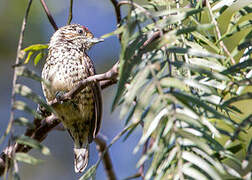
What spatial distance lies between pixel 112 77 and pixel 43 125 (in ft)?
4.07

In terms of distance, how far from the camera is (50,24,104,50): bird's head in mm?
4480

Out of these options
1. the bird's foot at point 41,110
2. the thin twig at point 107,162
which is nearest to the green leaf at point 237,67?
the thin twig at point 107,162

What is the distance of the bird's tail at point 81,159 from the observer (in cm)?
420

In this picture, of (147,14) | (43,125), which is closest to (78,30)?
(43,125)

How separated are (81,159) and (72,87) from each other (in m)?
0.74

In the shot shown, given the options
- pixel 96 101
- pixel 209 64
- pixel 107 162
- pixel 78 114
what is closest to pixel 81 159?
pixel 78 114

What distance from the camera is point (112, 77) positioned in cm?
194

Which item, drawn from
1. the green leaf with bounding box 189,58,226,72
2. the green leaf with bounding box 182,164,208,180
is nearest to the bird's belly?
the green leaf with bounding box 189,58,226,72

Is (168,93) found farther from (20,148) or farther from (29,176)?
(29,176)

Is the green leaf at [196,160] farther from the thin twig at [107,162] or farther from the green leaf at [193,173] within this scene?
the thin twig at [107,162]

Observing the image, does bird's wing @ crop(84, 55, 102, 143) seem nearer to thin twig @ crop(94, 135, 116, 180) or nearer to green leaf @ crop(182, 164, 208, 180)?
thin twig @ crop(94, 135, 116, 180)

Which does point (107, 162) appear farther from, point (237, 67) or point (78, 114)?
point (78, 114)

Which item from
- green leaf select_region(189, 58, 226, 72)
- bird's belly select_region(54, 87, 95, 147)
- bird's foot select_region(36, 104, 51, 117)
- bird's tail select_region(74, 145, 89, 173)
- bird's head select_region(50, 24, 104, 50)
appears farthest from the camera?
bird's head select_region(50, 24, 104, 50)

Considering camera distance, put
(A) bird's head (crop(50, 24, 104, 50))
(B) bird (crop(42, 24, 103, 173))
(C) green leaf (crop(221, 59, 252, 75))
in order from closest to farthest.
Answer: (C) green leaf (crop(221, 59, 252, 75)) < (B) bird (crop(42, 24, 103, 173)) < (A) bird's head (crop(50, 24, 104, 50))
